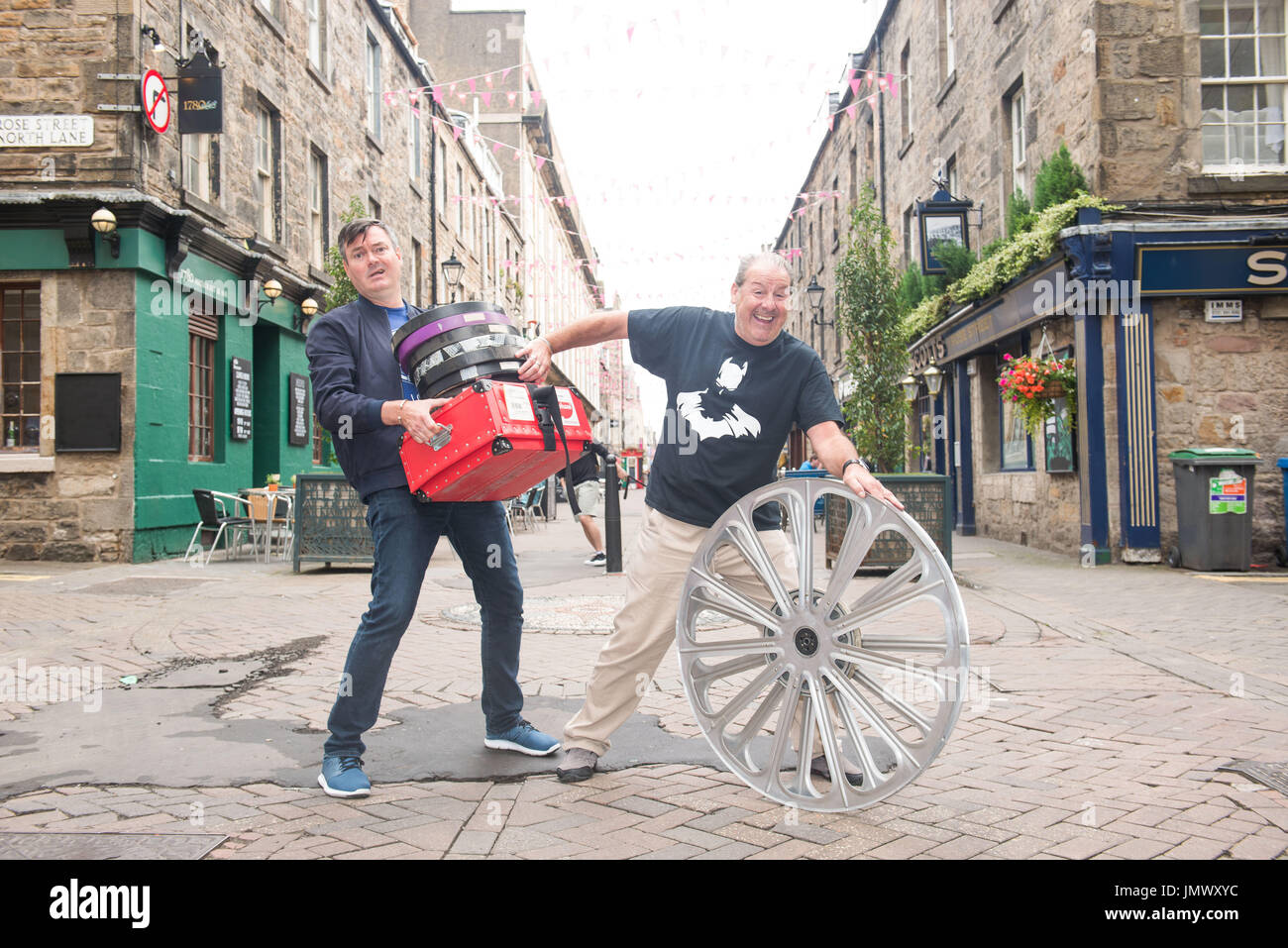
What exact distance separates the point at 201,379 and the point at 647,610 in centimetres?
1204

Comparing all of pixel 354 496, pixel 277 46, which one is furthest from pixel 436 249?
pixel 354 496

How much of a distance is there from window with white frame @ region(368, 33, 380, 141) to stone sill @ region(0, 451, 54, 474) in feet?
37.4

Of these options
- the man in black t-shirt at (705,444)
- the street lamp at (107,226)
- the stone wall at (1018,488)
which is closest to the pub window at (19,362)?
the street lamp at (107,226)

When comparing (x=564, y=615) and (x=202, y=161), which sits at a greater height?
(x=202, y=161)

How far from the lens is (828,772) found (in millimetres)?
3053

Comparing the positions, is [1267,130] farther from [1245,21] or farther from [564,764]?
[564,764]

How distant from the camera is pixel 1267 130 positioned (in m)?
10.9

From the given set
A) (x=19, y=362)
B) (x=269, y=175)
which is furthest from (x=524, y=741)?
(x=269, y=175)

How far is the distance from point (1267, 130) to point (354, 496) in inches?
418

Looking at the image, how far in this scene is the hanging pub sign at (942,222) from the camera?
603 inches

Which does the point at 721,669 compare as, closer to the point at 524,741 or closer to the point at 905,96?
the point at 524,741

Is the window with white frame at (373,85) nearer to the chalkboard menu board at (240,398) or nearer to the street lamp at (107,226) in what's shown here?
the chalkboard menu board at (240,398)

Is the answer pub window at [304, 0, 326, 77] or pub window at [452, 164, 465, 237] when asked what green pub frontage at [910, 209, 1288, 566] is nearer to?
pub window at [304, 0, 326, 77]

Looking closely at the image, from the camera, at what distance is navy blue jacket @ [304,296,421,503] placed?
10.3ft
